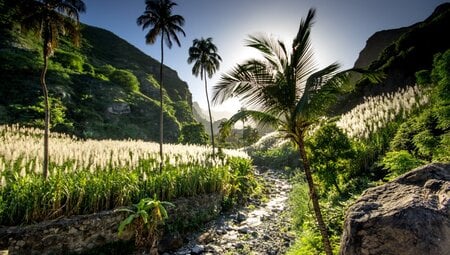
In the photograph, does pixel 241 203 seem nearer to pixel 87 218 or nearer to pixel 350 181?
pixel 350 181

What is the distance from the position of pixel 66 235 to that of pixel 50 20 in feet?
24.7

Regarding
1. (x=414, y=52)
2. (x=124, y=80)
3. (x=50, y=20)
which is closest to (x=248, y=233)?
(x=50, y=20)

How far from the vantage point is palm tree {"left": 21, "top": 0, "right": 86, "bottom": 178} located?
Answer: 888 cm

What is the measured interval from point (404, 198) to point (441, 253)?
87 cm

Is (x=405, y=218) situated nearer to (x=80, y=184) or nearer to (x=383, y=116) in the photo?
(x=80, y=184)

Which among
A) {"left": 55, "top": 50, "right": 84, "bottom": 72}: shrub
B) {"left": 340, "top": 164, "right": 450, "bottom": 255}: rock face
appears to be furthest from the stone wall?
{"left": 55, "top": 50, "right": 84, "bottom": 72}: shrub

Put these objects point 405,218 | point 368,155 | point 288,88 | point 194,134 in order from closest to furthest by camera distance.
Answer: point 405,218, point 288,88, point 368,155, point 194,134

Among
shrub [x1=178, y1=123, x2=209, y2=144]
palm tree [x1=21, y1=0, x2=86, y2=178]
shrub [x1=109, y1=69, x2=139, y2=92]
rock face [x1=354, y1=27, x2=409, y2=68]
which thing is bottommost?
shrub [x1=178, y1=123, x2=209, y2=144]

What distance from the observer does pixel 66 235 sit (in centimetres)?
736

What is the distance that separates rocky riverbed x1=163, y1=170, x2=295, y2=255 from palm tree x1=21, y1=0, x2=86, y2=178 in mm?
6082

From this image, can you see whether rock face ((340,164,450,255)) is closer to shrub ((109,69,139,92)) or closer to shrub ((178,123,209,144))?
shrub ((178,123,209,144))

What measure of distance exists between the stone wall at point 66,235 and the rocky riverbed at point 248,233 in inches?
83.0

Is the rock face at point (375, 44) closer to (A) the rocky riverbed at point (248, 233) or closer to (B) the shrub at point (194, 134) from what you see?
(B) the shrub at point (194, 134)

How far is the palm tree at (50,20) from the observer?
29.1 feet
